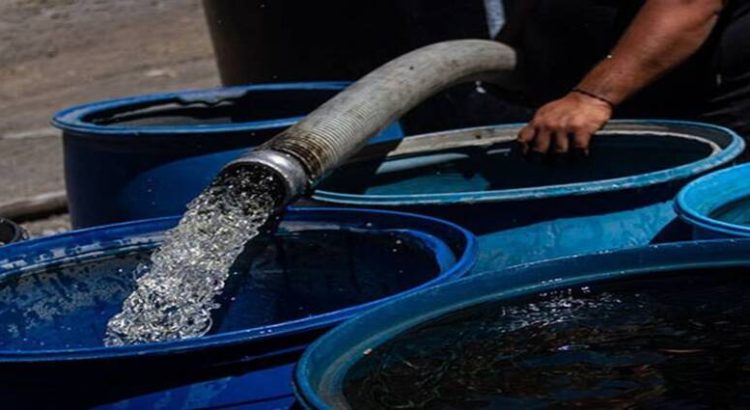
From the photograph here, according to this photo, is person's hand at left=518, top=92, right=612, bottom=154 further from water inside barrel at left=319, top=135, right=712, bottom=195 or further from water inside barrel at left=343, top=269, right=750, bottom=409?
water inside barrel at left=343, top=269, right=750, bottom=409

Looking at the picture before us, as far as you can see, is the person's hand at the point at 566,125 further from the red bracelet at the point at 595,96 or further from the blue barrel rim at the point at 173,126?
the blue barrel rim at the point at 173,126

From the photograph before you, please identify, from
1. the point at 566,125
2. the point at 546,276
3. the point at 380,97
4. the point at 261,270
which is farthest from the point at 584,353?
the point at 566,125

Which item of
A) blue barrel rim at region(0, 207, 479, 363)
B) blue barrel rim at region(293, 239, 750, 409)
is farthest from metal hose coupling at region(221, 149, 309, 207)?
blue barrel rim at region(293, 239, 750, 409)

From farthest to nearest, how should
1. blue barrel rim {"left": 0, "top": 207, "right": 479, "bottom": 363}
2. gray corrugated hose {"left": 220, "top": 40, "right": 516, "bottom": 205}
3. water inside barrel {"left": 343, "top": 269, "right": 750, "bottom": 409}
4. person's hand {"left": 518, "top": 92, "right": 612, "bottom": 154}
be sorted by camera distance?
person's hand {"left": 518, "top": 92, "right": 612, "bottom": 154} → gray corrugated hose {"left": 220, "top": 40, "right": 516, "bottom": 205} → blue barrel rim {"left": 0, "top": 207, "right": 479, "bottom": 363} → water inside barrel {"left": 343, "top": 269, "right": 750, "bottom": 409}

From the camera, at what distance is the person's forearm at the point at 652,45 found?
2654 millimetres

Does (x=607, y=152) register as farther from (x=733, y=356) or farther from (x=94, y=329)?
(x=733, y=356)

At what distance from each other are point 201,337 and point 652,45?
124 centimetres

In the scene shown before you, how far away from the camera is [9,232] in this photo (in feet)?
9.79

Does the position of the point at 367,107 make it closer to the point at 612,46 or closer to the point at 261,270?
the point at 261,270

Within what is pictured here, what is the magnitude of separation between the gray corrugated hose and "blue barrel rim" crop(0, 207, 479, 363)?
3.9 inches

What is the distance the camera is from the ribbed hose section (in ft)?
7.37

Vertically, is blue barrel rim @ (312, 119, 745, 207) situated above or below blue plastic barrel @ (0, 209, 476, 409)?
above

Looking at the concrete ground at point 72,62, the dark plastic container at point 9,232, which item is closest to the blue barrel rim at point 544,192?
the dark plastic container at point 9,232

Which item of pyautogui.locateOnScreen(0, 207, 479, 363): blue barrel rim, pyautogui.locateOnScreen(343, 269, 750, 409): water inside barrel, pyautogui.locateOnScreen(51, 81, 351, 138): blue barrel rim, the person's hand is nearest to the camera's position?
pyautogui.locateOnScreen(343, 269, 750, 409): water inside barrel
